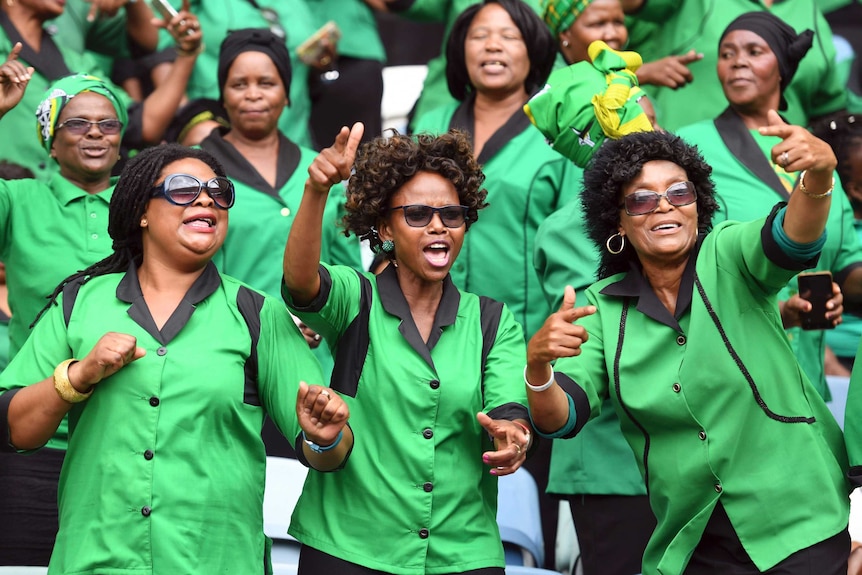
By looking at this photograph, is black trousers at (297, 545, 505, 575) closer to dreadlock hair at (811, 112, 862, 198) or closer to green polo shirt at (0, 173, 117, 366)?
green polo shirt at (0, 173, 117, 366)

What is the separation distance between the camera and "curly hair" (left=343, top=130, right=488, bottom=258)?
15.0 ft

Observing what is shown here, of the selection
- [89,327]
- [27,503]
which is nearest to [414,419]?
[89,327]

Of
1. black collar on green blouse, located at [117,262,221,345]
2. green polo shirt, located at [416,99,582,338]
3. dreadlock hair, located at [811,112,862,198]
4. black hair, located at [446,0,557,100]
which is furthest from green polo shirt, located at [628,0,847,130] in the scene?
black collar on green blouse, located at [117,262,221,345]

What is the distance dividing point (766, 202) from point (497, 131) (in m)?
1.19

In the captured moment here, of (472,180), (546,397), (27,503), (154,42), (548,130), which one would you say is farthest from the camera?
(154,42)

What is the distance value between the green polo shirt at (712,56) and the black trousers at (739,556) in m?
3.10

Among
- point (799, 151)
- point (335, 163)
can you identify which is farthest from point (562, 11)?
point (799, 151)

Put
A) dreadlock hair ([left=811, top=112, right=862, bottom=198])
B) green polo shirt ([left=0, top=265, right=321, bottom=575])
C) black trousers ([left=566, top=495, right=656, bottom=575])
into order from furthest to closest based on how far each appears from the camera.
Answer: dreadlock hair ([left=811, top=112, right=862, bottom=198]) → black trousers ([left=566, top=495, right=656, bottom=575]) → green polo shirt ([left=0, top=265, right=321, bottom=575])

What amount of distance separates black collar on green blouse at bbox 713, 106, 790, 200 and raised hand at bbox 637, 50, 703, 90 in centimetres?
65

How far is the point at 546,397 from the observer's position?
4.09 meters

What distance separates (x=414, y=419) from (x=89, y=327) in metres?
0.97

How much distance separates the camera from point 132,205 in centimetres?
446

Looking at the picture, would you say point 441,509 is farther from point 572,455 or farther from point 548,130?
point 548,130

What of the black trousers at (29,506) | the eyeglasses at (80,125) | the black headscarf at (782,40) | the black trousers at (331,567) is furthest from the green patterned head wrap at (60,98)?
the black headscarf at (782,40)
